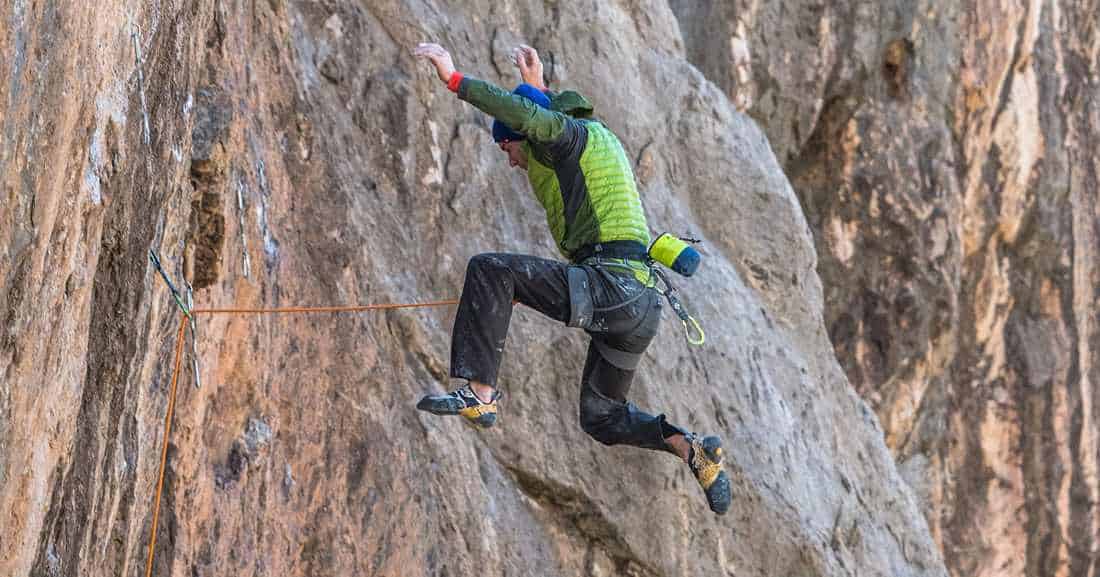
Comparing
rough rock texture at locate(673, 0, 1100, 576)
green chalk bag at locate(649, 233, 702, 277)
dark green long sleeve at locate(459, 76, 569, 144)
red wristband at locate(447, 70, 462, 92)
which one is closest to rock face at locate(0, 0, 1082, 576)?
red wristband at locate(447, 70, 462, 92)

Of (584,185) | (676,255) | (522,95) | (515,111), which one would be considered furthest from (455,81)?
(676,255)

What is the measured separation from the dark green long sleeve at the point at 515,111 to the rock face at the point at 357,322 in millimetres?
1270

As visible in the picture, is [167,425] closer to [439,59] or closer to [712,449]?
[439,59]

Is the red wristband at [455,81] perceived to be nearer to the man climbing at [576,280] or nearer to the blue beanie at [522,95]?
the man climbing at [576,280]

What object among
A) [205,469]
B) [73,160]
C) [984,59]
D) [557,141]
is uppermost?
[73,160]

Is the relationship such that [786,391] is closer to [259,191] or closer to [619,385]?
[619,385]

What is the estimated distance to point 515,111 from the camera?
6480 millimetres

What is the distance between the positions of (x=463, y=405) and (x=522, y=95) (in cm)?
163

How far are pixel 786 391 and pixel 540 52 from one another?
3.04 m

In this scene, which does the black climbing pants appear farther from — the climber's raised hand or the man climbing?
the climber's raised hand

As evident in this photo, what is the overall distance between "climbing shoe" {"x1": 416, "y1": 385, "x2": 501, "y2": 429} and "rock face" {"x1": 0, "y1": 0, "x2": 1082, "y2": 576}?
3.06 ft

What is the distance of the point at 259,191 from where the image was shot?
705cm

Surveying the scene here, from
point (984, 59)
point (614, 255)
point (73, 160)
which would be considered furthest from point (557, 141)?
point (984, 59)

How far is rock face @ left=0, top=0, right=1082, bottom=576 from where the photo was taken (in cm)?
478
